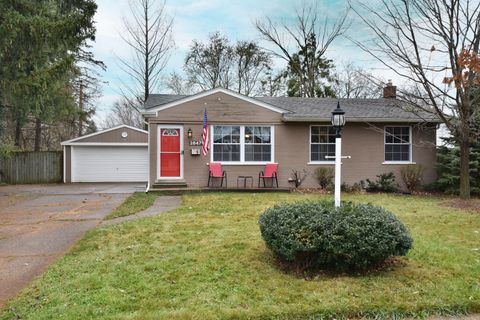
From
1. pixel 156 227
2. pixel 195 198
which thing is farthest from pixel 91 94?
pixel 156 227

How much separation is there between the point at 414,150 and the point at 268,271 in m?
11.6

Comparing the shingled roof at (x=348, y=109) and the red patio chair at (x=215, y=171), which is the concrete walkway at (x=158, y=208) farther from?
the shingled roof at (x=348, y=109)

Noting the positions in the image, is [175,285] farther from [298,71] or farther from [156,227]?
[298,71]

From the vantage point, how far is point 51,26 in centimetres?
1078

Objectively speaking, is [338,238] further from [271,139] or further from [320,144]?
[320,144]

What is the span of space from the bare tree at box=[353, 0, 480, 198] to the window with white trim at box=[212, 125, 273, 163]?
15.6 feet

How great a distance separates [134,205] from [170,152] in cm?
355

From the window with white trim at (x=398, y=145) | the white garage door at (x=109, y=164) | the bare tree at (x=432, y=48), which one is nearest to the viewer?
the bare tree at (x=432, y=48)

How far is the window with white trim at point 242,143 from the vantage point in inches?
504

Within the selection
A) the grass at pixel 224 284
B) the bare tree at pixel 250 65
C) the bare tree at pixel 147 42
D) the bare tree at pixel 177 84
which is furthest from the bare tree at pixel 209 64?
the grass at pixel 224 284

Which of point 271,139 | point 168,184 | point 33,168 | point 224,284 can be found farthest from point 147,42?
point 224,284

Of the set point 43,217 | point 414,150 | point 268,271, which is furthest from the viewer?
point 414,150

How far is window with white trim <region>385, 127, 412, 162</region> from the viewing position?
13.5 m

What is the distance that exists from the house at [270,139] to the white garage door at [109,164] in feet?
19.7
